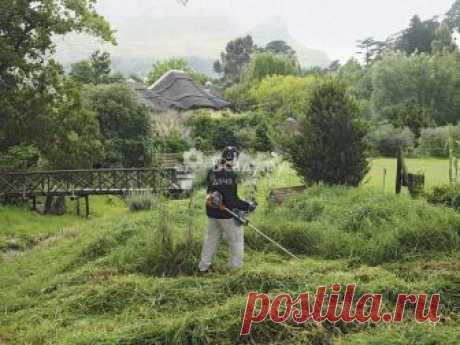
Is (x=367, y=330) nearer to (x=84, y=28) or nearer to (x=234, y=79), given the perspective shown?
(x=84, y=28)

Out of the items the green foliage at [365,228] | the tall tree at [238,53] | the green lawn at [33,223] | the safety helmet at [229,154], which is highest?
the tall tree at [238,53]

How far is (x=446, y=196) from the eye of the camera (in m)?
10.5

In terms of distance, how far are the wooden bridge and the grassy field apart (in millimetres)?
6010

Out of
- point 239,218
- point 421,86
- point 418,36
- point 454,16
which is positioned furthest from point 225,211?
point 454,16

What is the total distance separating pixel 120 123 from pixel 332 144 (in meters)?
13.9

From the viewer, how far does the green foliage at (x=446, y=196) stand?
33.8ft

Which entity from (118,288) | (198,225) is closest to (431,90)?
(198,225)

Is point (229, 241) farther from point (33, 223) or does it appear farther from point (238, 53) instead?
point (238, 53)

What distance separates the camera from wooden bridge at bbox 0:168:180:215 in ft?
58.3

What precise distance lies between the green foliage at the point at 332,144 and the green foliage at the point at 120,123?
12.7 m

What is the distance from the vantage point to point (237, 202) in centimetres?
759

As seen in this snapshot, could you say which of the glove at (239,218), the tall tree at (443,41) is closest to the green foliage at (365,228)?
the glove at (239,218)

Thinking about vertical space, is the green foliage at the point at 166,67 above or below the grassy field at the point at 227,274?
above

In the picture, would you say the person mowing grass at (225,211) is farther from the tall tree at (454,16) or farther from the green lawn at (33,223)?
the tall tree at (454,16)
